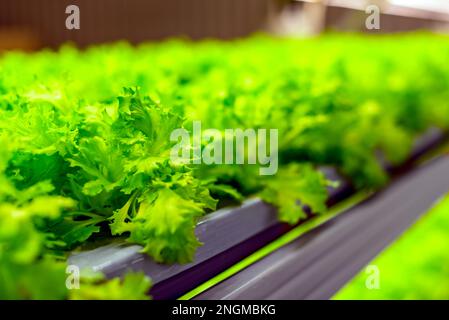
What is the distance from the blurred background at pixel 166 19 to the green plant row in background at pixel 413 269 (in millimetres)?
3352

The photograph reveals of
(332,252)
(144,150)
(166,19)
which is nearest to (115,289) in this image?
(144,150)

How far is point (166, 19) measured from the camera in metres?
5.73

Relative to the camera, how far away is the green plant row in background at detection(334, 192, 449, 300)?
161 centimetres

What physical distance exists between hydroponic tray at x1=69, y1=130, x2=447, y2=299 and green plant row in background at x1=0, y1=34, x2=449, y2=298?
27 mm

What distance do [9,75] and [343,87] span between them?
1140 millimetres

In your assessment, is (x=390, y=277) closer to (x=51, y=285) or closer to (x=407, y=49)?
(x=51, y=285)

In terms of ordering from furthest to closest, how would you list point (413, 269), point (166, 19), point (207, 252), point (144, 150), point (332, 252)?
1. point (166, 19)
2. point (413, 269)
3. point (332, 252)
4. point (207, 252)
5. point (144, 150)

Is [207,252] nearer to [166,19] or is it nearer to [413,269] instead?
[413,269]

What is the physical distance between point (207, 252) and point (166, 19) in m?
5.00

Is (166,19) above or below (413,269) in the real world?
above

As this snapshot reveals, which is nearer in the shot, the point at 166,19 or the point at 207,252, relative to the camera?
the point at 207,252

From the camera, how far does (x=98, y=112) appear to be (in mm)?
942
